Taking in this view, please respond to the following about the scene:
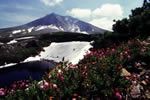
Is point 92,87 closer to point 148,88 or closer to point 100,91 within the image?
point 100,91

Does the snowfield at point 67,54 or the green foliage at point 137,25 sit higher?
the green foliage at point 137,25

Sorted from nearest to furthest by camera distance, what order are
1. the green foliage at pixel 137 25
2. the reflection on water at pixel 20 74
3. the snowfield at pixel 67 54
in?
the green foliage at pixel 137 25 → the reflection on water at pixel 20 74 → the snowfield at pixel 67 54

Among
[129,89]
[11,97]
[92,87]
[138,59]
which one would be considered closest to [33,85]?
[11,97]

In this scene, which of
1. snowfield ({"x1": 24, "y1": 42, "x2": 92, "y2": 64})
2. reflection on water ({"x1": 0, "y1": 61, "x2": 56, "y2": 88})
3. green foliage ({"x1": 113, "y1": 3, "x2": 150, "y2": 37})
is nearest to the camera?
green foliage ({"x1": 113, "y1": 3, "x2": 150, "y2": 37})

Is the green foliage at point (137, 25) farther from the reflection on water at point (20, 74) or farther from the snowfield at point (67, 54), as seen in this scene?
the snowfield at point (67, 54)

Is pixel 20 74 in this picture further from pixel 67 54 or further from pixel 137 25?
pixel 67 54

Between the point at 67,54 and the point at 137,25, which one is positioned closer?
the point at 137,25

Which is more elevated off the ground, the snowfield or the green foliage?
the green foliage

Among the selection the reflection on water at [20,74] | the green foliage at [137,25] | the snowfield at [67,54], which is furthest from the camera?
the snowfield at [67,54]

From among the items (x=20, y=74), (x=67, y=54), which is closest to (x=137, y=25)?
(x=20, y=74)

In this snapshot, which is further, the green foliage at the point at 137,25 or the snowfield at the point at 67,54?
the snowfield at the point at 67,54

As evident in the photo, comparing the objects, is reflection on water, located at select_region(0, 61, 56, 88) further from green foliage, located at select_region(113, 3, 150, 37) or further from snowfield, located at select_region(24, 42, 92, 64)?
green foliage, located at select_region(113, 3, 150, 37)

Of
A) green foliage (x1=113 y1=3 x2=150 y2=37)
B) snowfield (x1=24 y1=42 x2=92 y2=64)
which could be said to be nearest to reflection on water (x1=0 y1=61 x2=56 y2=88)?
snowfield (x1=24 y1=42 x2=92 y2=64)

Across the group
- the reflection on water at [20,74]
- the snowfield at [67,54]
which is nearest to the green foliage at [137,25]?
the reflection on water at [20,74]
